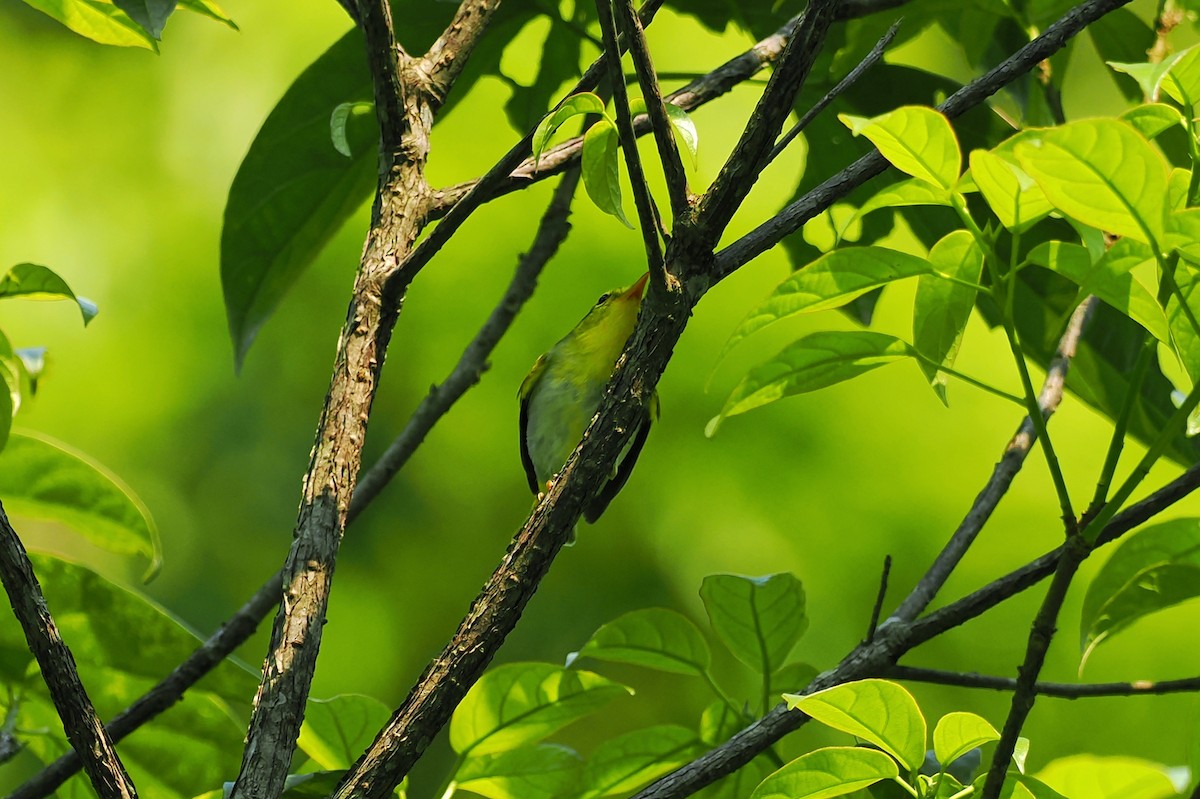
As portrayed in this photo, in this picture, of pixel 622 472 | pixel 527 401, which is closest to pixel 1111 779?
pixel 622 472

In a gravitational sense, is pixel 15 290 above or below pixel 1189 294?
below

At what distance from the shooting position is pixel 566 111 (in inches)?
35.1

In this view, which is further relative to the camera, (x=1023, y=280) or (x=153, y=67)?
(x=153, y=67)

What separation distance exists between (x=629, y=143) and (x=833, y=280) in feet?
0.80

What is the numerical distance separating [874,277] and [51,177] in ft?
16.4

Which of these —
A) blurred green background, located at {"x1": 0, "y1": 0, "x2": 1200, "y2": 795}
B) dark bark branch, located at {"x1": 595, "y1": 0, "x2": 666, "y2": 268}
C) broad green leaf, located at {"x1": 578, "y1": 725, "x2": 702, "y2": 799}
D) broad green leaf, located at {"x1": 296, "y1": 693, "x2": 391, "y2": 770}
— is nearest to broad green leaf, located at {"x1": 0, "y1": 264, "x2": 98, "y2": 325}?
broad green leaf, located at {"x1": 296, "y1": 693, "x2": 391, "y2": 770}

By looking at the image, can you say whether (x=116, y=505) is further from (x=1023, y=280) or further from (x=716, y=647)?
(x=716, y=647)

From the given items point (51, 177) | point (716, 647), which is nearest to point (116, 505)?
point (716, 647)

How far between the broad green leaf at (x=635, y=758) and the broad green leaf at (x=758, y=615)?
111 mm

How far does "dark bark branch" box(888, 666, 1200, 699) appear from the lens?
1.02 meters

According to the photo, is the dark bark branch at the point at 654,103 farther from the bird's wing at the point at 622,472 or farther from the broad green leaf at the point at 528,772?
the bird's wing at the point at 622,472

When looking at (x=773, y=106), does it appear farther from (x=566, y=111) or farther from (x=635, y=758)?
(x=635, y=758)

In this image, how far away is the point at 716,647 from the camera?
421 cm

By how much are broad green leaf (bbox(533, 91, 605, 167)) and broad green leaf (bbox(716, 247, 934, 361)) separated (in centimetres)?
22
